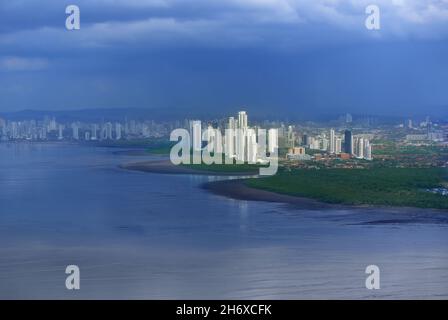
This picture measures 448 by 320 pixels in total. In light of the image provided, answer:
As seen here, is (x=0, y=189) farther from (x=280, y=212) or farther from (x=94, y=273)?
(x=94, y=273)

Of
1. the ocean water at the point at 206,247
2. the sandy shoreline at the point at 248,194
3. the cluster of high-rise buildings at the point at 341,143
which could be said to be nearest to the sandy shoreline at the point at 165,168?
the sandy shoreline at the point at 248,194

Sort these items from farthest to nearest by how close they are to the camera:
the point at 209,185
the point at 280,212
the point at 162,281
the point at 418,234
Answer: the point at 209,185
the point at 280,212
the point at 418,234
the point at 162,281

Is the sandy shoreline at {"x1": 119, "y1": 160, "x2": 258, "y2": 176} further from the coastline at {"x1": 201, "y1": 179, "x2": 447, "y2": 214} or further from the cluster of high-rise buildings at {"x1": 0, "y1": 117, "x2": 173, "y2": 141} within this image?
the cluster of high-rise buildings at {"x1": 0, "y1": 117, "x2": 173, "y2": 141}

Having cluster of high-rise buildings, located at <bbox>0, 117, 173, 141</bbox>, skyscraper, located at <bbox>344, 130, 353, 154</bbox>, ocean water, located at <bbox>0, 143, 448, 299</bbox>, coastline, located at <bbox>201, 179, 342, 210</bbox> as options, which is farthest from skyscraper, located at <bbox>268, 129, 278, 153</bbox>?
cluster of high-rise buildings, located at <bbox>0, 117, 173, 141</bbox>

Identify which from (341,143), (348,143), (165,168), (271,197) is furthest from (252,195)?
(341,143)

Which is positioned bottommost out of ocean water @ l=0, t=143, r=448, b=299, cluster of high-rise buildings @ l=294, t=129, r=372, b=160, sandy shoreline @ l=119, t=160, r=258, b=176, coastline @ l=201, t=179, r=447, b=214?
ocean water @ l=0, t=143, r=448, b=299

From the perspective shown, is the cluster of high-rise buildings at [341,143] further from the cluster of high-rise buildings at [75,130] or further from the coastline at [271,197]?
the cluster of high-rise buildings at [75,130]
